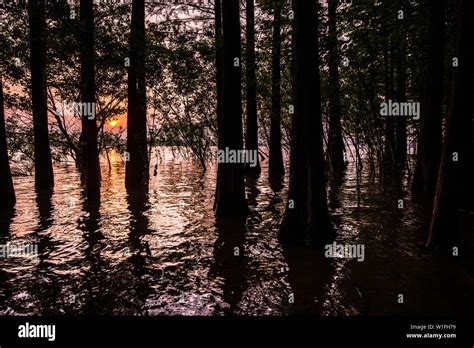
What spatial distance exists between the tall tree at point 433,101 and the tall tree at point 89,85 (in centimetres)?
1079

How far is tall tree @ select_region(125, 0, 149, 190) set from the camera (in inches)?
581

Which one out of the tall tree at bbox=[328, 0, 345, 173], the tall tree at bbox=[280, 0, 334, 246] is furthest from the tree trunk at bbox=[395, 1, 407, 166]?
the tall tree at bbox=[280, 0, 334, 246]

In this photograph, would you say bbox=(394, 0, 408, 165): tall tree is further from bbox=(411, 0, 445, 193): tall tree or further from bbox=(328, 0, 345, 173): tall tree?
bbox=(328, 0, 345, 173): tall tree

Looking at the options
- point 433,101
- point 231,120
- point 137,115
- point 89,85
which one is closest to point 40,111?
point 137,115

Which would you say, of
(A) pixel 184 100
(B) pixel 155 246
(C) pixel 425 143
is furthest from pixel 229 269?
(A) pixel 184 100

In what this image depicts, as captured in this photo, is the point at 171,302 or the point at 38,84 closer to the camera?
the point at 171,302

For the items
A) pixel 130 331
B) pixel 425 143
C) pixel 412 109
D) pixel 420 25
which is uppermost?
pixel 420 25

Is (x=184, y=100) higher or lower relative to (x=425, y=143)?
higher

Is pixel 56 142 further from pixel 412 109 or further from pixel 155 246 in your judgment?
pixel 412 109

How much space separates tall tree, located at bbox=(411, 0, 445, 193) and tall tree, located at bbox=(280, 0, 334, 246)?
19.9ft

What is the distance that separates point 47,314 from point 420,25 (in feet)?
44.4

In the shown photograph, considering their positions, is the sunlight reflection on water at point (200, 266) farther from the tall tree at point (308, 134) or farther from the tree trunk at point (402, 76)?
the tree trunk at point (402, 76)

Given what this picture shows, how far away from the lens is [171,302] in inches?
195

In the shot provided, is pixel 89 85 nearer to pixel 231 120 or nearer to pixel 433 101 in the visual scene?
pixel 231 120
